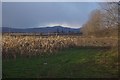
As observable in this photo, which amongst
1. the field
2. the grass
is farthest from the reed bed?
the grass

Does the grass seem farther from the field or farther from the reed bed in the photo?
the reed bed

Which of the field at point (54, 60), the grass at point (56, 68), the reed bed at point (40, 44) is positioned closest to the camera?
the grass at point (56, 68)

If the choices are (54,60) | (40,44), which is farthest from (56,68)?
(40,44)

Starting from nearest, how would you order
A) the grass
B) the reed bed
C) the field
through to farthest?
the grass
the field
the reed bed

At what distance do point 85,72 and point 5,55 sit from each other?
4.31 metres

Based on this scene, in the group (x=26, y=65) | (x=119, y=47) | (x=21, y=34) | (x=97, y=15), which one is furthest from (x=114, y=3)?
(x=21, y=34)

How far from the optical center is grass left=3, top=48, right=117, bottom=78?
10227mm

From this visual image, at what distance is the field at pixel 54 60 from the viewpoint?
10492mm

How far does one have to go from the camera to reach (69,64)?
11953 mm

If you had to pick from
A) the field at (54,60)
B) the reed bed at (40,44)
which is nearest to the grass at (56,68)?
the field at (54,60)

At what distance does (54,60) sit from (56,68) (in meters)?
1.62

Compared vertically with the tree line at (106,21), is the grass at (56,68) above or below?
below

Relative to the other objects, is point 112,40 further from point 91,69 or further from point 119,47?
point 91,69

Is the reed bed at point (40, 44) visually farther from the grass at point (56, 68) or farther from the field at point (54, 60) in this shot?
the grass at point (56, 68)
